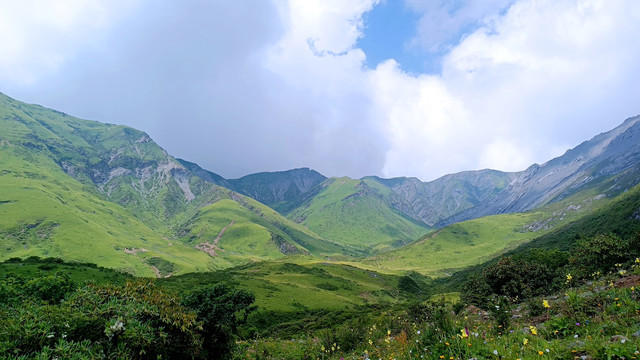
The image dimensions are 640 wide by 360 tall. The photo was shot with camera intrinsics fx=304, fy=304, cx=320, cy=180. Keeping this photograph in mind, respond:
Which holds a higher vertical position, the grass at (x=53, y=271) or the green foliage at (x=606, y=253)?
the grass at (x=53, y=271)

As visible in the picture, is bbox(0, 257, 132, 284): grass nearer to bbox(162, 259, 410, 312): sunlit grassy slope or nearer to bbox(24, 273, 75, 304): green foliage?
bbox(162, 259, 410, 312): sunlit grassy slope

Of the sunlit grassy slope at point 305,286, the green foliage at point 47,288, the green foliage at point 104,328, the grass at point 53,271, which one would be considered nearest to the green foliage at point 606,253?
the green foliage at point 104,328

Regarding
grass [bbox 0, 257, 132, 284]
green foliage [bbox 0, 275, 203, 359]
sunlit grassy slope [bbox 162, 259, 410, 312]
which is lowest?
sunlit grassy slope [bbox 162, 259, 410, 312]

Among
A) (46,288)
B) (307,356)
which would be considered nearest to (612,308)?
(307,356)

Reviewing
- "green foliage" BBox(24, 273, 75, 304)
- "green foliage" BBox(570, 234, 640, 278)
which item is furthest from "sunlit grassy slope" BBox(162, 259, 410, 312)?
"green foliage" BBox(570, 234, 640, 278)

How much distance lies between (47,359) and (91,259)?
749 ft

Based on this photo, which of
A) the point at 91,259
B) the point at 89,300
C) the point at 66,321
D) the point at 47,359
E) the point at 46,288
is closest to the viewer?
the point at 47,359

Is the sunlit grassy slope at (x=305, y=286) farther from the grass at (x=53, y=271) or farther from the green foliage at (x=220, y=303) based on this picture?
the green foliage at (x=220, y=303)

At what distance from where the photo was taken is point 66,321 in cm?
895

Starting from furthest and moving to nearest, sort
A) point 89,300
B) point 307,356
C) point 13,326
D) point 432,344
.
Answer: point 307,356
point 89,300
point 432,344
point 13,326

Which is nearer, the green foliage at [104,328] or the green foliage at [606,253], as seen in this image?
the green foliage at [104,328]

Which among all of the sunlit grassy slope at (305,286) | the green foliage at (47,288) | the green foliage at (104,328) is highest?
the green foliage at (47,288)

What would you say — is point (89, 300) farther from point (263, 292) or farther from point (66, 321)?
point (263, 292)

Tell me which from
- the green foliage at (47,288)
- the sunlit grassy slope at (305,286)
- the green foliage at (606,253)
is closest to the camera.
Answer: the green foliage at (606,253)
